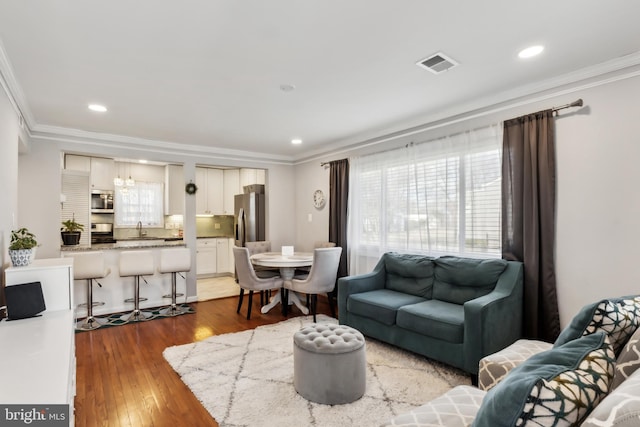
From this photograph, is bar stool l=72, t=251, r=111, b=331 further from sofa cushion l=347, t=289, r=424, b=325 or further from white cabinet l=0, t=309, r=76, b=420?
sofa cushion l=347, t=289, r=424, b=325

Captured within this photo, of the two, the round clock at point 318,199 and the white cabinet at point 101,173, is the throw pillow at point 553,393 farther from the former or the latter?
the white cabinet at point 101,173

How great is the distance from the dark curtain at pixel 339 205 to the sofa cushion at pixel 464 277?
1771mm

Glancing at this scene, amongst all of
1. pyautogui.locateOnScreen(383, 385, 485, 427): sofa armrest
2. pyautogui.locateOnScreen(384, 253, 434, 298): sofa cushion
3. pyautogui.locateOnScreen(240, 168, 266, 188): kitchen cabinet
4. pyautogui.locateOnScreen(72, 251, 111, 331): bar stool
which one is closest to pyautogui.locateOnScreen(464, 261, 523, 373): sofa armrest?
pyautogui.locateOnScreen(384, 253, 434, 298): sofa cushion

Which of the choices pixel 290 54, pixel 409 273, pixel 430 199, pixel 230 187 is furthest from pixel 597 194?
pixel 230 187

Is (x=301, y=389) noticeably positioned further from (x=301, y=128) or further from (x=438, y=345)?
(x=301, y=128)

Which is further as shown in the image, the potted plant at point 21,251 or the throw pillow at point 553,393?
the potted plant at point 21,251

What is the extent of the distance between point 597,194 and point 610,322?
1.81 meters

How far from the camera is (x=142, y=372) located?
2.97 m

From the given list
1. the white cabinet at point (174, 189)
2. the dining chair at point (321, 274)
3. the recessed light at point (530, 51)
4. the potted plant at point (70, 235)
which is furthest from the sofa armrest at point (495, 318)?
the white cabinet at point (174, 189)

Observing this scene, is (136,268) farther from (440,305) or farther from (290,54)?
(440,305)

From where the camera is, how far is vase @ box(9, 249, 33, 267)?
8.54ft

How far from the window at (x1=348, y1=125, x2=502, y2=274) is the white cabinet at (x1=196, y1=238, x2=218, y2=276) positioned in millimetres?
3714

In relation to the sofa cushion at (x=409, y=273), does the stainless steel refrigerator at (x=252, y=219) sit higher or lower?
higher

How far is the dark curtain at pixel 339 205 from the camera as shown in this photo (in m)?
5.18
